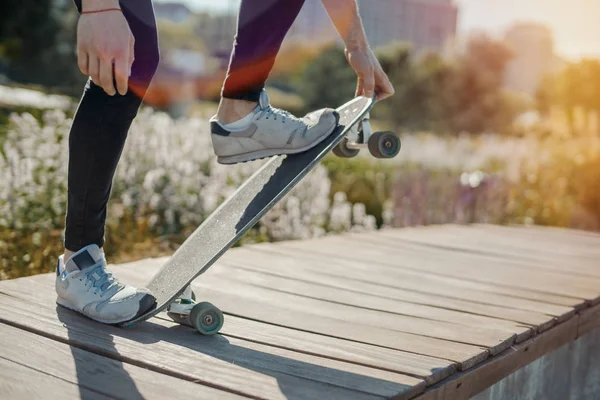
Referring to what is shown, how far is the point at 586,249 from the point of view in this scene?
14.0 feet

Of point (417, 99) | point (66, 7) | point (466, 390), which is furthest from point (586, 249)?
point (66, 7)

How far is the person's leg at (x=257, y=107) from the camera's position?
218 cm

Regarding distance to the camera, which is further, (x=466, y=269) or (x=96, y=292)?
(x=466, y=269)

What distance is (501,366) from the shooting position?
6.95 ft

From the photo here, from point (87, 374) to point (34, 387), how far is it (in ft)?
0.43

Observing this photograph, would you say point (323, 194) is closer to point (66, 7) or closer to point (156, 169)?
point (156, 169)

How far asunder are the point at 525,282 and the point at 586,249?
133 centimetres

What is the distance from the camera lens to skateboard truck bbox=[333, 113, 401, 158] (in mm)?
2480

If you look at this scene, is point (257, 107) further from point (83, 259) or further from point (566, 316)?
point (566, 316)

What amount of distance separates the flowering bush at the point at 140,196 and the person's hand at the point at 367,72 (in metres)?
1.89

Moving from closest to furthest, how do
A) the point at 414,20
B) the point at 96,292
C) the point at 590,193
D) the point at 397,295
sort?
the point at 96,292
the point at 397,295
the point at 590,193
the point at 414,20

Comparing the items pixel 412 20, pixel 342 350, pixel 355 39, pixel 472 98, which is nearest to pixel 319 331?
pixel 342 350

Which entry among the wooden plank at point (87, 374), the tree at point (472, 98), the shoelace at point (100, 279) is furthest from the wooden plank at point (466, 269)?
the tree at point (472, 98)

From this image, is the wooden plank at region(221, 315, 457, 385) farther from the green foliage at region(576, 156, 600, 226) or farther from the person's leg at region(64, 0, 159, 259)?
the green foliage at region(576, 156, 600, 226)
